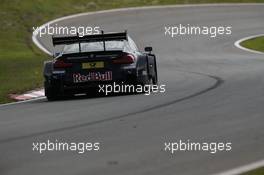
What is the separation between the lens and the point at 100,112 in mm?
11836

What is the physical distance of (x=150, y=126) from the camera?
10.1 meters

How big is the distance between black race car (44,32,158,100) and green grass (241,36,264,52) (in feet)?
51.3

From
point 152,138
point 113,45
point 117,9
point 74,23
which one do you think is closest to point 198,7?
point 117,9

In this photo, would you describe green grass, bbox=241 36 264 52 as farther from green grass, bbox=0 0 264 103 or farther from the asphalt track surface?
the asphalt track surface

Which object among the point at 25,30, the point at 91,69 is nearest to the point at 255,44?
the point at 25,30

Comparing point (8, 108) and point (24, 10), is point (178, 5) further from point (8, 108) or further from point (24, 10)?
point (8, 108)

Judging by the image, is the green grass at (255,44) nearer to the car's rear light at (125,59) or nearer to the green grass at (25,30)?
the green grass at (25,30)

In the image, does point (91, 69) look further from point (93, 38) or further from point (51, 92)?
point (51, 92)

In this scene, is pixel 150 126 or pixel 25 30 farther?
pixel 25 30

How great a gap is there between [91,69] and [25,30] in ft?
71.3

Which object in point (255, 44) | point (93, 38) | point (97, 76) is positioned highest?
point (93, 38)

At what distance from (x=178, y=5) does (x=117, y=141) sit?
33779 mm

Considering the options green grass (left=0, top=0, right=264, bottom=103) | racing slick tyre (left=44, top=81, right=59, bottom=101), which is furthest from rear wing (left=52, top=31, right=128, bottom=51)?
green grass (left=0, top=0, right=264, bottom=103)

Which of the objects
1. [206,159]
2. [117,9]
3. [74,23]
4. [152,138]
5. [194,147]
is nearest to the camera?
[206,159]
